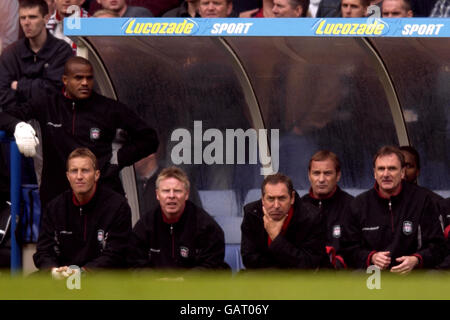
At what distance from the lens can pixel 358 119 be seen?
8.71m

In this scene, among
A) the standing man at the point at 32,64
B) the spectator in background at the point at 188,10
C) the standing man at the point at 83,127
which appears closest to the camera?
the standing man at the point at 83,127

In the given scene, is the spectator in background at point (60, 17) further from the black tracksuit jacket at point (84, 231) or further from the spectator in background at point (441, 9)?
the spectator in background at point (441, 9)

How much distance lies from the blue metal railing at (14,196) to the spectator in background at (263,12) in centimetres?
244

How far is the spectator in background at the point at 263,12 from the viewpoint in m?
9.24

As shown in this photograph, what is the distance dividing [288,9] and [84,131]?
6.40ft

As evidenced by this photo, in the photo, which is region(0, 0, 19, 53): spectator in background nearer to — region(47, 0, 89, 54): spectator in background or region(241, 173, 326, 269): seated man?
region(47, 0, 89, 54): spectator in background

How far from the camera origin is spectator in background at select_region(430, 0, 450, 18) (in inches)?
364

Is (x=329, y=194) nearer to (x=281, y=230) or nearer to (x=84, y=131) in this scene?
(x=281, y=230)

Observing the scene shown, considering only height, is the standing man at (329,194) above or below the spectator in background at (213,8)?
below

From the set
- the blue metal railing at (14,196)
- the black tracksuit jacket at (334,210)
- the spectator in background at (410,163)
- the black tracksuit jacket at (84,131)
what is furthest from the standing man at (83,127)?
the spectator in background at (410,163)

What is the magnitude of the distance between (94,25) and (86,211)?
1.27m

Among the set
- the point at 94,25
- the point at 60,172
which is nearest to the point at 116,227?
the point at 60,172

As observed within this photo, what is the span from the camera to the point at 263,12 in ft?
30.8

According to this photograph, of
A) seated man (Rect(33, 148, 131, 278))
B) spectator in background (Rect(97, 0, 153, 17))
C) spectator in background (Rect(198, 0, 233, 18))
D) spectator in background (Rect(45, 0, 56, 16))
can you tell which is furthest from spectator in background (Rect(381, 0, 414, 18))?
spectator in background (Rect(45, 0, 56, 16))
